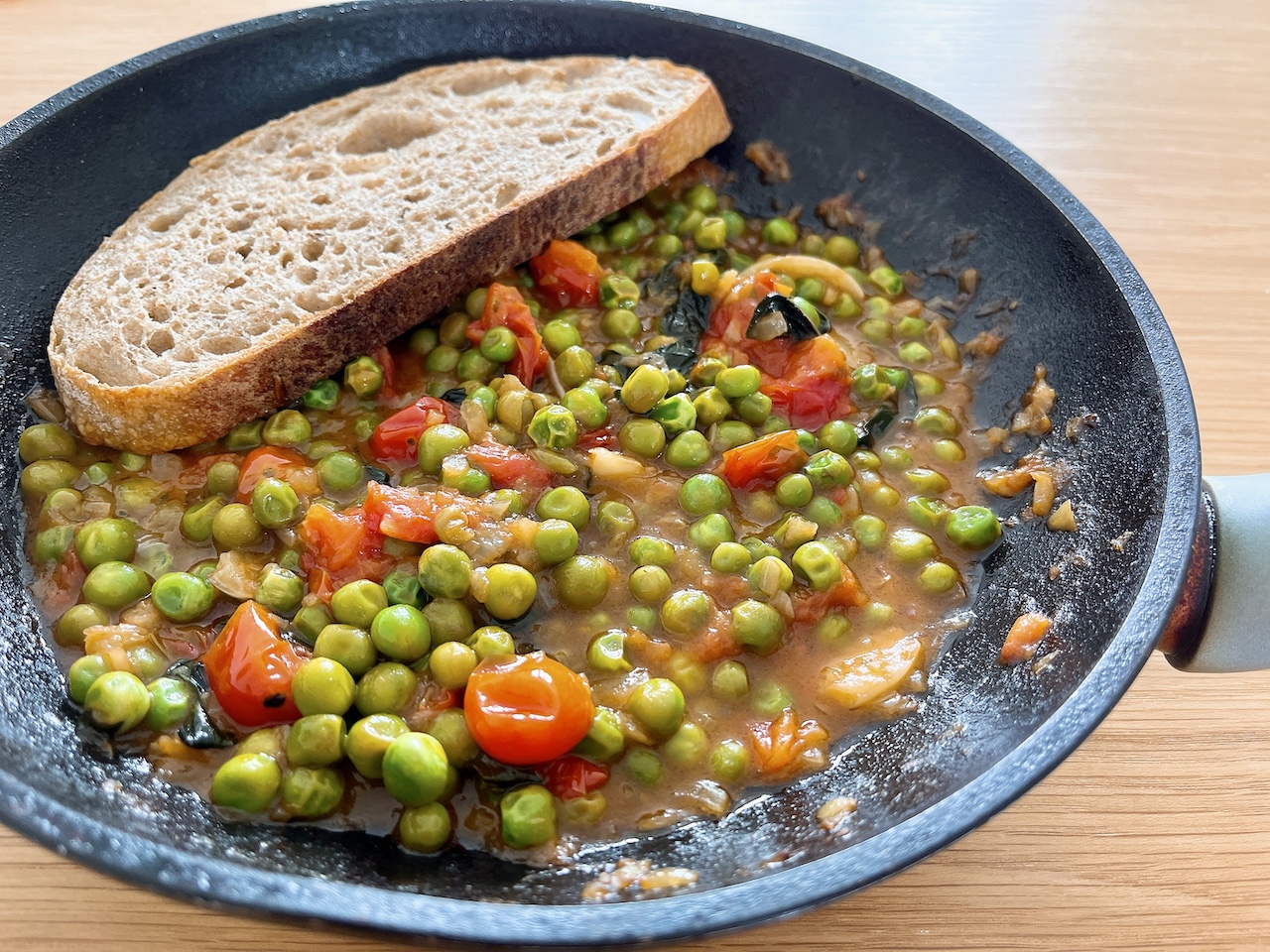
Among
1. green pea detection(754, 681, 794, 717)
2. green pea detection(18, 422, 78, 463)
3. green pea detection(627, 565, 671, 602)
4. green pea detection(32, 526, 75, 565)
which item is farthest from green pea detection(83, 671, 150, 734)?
green pea detection(754, 681, 794, 717)

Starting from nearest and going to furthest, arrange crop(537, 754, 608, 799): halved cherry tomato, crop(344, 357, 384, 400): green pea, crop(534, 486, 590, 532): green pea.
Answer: crop(537, 754, 608, 799): halved cherry tomato, crop(534, 486, 590, 532): green pea, crop(344, 357, 384, 400): green pea

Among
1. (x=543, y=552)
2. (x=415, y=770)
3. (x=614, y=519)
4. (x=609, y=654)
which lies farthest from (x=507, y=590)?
(x=415, y=770)

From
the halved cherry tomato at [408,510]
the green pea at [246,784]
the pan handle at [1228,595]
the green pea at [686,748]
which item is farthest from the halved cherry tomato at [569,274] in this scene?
the pan handle at [1228,595]

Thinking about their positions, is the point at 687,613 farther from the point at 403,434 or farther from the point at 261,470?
the point at 261,470

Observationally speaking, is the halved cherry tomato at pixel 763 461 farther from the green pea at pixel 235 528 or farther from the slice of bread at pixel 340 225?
the green pea at pixel 235 528

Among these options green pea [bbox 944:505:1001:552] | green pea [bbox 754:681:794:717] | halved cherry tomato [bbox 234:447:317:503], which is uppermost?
halved cherry tomato [bbox 234:447:317:503]

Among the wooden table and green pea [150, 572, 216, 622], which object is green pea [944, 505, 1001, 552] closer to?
the wooden table
